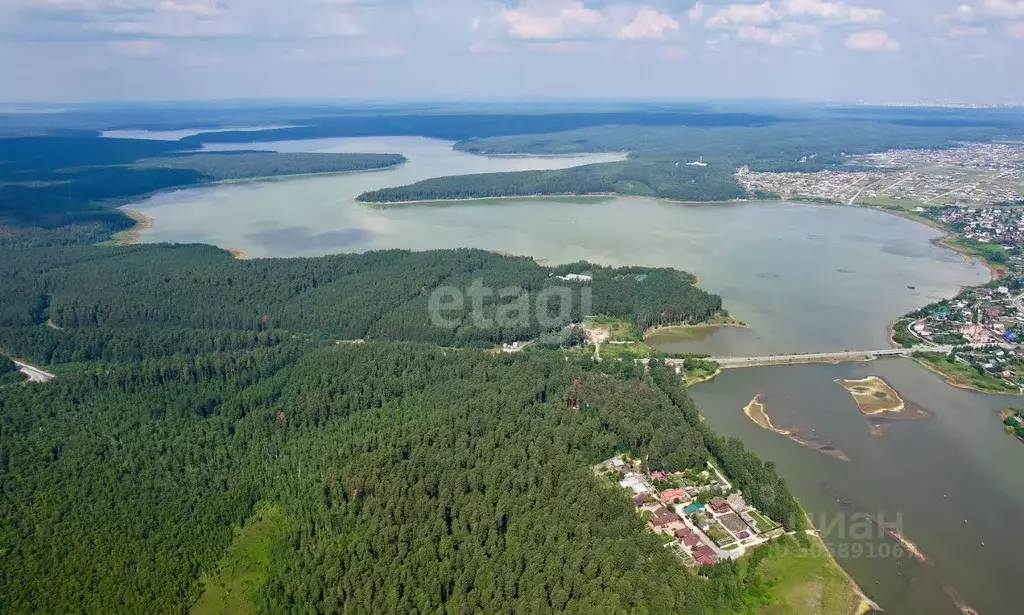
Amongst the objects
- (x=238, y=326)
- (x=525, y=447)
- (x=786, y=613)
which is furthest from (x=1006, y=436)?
(x=238, y=326)

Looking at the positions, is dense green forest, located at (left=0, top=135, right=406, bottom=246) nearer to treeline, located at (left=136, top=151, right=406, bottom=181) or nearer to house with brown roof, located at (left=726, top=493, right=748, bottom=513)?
treeline, located at (left=136, top=151, right=406, bottom=181)

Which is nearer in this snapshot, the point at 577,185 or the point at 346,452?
the point at 346,452

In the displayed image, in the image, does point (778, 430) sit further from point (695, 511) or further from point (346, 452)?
point (346, 452)

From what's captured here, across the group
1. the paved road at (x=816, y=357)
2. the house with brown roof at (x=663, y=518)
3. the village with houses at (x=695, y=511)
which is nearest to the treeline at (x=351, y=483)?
the village with houses at (x=695, y=511)

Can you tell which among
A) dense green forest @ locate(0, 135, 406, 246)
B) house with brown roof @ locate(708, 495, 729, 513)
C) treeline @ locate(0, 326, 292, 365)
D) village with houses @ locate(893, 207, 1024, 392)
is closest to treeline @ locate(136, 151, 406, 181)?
dense green forest @ locate(0, 135, 406, 246)

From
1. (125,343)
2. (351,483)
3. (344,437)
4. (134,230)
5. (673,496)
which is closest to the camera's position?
(351,483)

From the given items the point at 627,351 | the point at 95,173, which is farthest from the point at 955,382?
the point at 95,173

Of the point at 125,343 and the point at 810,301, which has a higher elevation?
the point at 810,301
